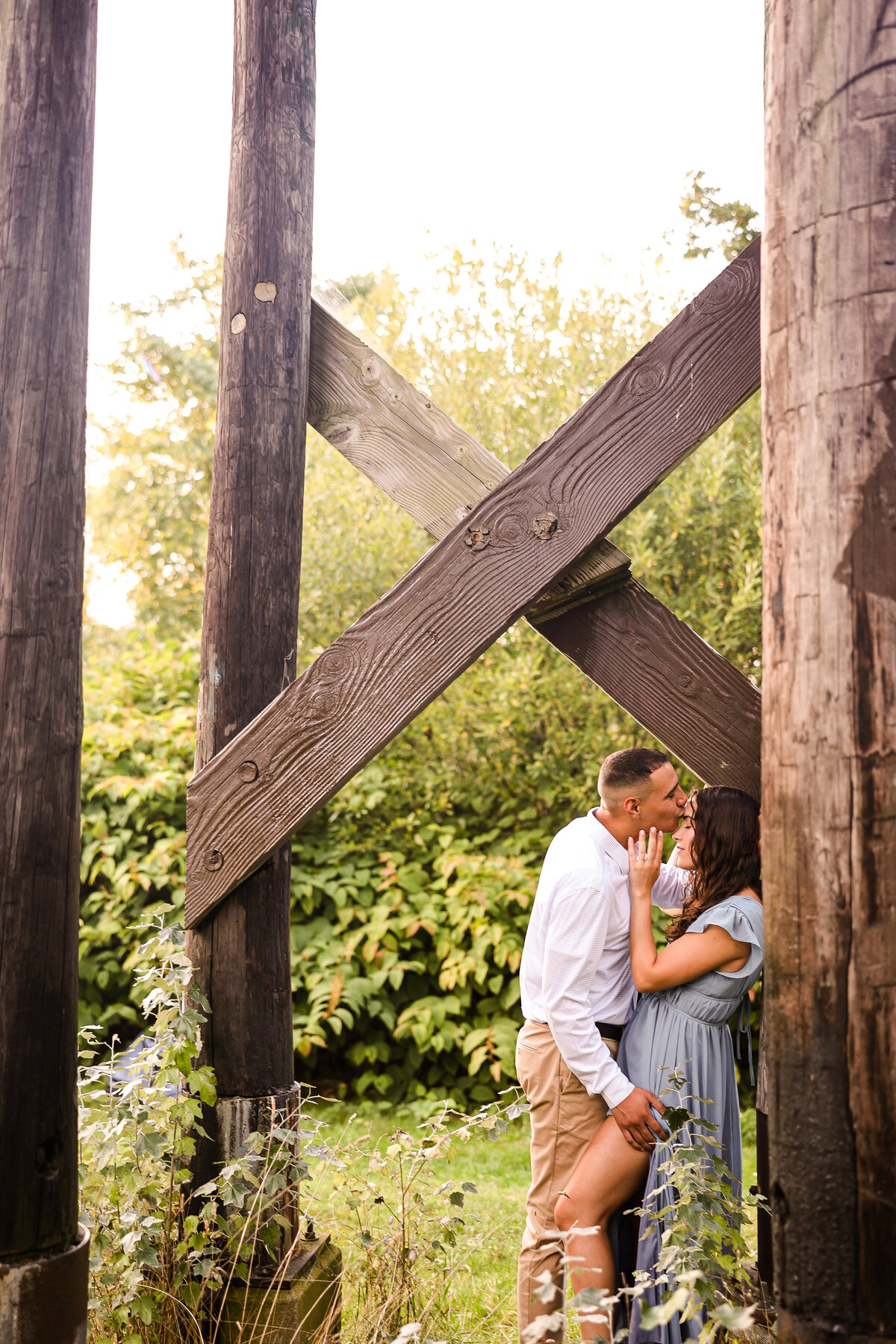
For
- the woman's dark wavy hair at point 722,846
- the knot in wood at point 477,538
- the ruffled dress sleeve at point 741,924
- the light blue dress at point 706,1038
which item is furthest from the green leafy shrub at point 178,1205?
the knot in wood at point 477,538

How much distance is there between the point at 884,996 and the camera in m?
1.35

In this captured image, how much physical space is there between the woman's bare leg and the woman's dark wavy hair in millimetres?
607

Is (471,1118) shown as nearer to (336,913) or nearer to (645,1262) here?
(645,1262)

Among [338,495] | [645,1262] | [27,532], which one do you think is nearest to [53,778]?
[27,532]

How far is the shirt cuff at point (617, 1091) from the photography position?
2732 mm

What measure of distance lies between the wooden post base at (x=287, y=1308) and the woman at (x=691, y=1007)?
2.13 feet

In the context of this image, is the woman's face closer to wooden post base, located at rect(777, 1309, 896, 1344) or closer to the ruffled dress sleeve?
the ruffled dress sleeve

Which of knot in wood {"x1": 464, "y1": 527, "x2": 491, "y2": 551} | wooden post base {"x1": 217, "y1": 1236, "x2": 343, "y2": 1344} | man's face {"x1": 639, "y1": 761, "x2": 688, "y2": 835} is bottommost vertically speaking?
wooden post base {"x1": 217, "y1": 1236, "x2": 343, "y2": 1344}

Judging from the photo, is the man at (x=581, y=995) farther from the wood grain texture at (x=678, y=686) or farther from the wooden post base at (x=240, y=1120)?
the wooden post base at (x=240, y=1120)

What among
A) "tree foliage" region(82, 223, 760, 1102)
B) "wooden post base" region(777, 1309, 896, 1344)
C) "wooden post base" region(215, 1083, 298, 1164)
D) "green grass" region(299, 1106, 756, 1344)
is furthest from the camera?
"tree foliage" region(82, 223, 760, 1102)

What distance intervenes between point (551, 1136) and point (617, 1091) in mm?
306

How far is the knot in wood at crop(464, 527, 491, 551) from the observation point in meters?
2.34

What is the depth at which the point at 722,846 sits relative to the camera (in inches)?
110

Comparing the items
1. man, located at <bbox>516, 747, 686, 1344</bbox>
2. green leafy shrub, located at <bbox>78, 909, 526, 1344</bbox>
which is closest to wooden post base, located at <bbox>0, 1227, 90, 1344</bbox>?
green leafy shrub, located at <bbox>78, 909, 526, 1344</bbox>
